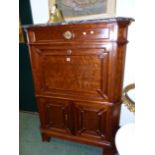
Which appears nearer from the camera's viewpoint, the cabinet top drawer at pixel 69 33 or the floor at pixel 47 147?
the cabinet top drawer at pixel 69 33

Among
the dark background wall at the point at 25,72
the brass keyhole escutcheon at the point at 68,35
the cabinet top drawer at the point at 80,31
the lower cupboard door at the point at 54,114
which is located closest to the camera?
the cabinet top drawer at the point at 80,31

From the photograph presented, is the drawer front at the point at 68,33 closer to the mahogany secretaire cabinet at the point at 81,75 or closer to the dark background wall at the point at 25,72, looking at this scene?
the mahogany secretaire cabinet at the point at 81,75

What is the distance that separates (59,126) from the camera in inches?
69.3

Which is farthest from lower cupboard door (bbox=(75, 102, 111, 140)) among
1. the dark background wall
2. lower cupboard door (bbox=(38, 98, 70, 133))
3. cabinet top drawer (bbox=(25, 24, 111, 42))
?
the dark background wall

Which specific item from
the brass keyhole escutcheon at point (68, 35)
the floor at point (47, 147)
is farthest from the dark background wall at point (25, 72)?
the brass keyhole escutcheon at point (68, 35)

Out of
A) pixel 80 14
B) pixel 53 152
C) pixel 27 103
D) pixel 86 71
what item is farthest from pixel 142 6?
pixel 27 103

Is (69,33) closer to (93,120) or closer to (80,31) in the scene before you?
(80,31)

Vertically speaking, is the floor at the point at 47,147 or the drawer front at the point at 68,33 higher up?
the drawer front at the point at 68,33

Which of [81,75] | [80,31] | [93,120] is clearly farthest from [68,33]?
[93,120]

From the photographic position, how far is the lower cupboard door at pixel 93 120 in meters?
1.49

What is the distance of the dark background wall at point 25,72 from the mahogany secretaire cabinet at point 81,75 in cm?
70

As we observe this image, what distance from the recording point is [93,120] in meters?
1.55

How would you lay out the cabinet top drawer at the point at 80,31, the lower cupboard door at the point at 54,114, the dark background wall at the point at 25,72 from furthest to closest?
the dark background wall at the point at 25,72 < the lower cupboard door at the point at 54,114 < the cabinet top drawer at the point at 80,31
